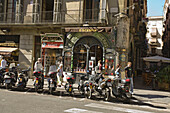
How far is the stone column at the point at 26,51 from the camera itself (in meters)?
14.9

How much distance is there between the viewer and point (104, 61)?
12766 mm

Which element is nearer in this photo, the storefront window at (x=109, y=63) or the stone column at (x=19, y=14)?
the storefront window at (x=109, y=63)

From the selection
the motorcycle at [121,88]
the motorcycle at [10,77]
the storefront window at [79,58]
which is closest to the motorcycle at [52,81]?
the motorcycle at [10,77]

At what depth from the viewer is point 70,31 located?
13.2 m

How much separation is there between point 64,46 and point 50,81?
18.3ft

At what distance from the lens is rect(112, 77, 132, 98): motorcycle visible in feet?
26.1

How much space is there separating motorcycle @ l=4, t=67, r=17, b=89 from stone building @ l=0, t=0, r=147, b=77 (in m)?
4.53

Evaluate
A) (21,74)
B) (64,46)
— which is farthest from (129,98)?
(64,46)

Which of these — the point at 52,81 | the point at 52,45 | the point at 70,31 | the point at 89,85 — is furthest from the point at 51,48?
the point at 89,85

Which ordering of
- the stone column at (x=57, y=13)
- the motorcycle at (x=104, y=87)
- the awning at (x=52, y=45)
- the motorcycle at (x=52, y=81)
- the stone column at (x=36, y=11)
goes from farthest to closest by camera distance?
the stone column at (x=36, y=11) → the stone column at (x=57, y=13) → the awning at (x=52, y=45) → the motorcycle at (x=52, y=81) → the motorcycle at (x=104, y=87)

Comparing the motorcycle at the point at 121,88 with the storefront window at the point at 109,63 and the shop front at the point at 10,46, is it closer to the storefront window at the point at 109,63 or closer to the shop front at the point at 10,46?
the storefront window at the point at 109,63

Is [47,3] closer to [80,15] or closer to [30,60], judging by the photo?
[80,15]

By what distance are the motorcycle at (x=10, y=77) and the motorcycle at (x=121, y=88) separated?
5692mm

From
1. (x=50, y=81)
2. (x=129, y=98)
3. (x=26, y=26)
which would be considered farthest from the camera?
(x=26, y=26)
